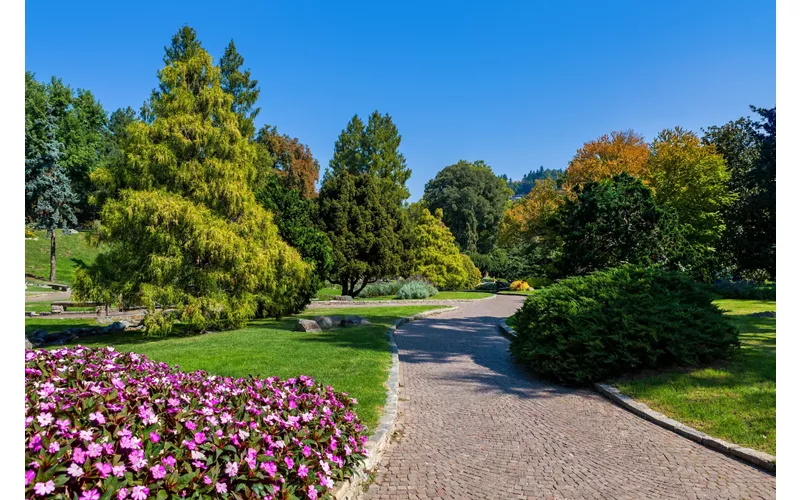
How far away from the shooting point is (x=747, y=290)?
21422 mm

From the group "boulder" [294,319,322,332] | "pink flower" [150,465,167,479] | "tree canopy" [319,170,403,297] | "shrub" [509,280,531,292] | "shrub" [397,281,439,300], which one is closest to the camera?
"pink flower" [150,465,167,479]

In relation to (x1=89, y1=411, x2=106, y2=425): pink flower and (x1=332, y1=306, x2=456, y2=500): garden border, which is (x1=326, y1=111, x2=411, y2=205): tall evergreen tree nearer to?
(x1=332, y1=306, x2=456, y2=500): garden border

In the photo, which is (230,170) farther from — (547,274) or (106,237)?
(547,274)

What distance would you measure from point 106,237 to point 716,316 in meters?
13.4

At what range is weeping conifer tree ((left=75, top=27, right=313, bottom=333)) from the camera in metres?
11.6

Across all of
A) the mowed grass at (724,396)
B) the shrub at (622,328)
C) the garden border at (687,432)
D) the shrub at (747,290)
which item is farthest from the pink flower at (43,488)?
the shrub at (747,290)

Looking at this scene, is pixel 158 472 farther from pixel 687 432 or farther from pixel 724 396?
pixel 724 396

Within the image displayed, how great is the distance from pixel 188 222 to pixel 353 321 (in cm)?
560

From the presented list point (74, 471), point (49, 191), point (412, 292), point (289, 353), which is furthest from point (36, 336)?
point (49, 191)

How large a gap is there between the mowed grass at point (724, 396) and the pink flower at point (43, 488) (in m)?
5.62

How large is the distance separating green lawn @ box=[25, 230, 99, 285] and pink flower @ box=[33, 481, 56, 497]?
36.8 metres

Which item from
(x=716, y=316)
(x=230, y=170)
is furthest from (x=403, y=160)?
(x=716, y=316)

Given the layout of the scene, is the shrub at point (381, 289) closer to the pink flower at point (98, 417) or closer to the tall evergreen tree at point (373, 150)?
the tall evergreen tree at point (373, 150)

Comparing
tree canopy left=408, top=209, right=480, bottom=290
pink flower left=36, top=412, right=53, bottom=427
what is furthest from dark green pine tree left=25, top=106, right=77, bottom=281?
pink flower left=36, top=412, right=53, bottom=427
